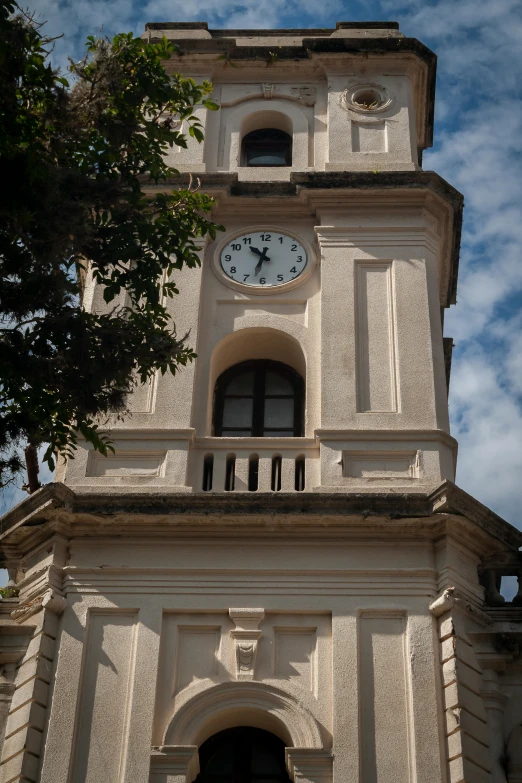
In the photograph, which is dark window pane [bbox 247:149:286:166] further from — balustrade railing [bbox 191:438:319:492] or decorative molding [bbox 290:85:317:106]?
balustrade railing [bbox 191:438:319:492]

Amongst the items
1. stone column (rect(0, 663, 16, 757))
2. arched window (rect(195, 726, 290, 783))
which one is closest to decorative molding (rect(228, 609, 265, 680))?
arched window (rect(195, 726, 290, 783))

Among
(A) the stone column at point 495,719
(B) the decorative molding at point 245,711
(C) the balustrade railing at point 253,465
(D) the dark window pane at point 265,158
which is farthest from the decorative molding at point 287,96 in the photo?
(B) the decorative molding at point 245,711

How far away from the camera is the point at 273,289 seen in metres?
18.5

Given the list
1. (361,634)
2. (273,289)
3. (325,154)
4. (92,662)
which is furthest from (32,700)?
(325,154)

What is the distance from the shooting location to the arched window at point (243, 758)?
1434cm

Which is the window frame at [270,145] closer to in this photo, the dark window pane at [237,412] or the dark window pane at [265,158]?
the dark window pane at [265,158]

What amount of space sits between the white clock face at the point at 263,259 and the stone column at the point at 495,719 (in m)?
6.30

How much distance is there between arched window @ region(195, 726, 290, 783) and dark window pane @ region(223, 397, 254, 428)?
444cm

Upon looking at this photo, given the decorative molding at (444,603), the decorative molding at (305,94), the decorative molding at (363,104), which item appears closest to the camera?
the decorative molding at (444,603)

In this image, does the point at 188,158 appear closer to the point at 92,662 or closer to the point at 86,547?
the point at 86,547

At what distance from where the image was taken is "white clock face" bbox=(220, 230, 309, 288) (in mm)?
18703

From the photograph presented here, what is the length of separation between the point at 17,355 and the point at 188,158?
826cm

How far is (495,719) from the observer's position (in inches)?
569

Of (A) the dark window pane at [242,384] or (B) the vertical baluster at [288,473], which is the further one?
(A) the dark window pane at [242,384]
